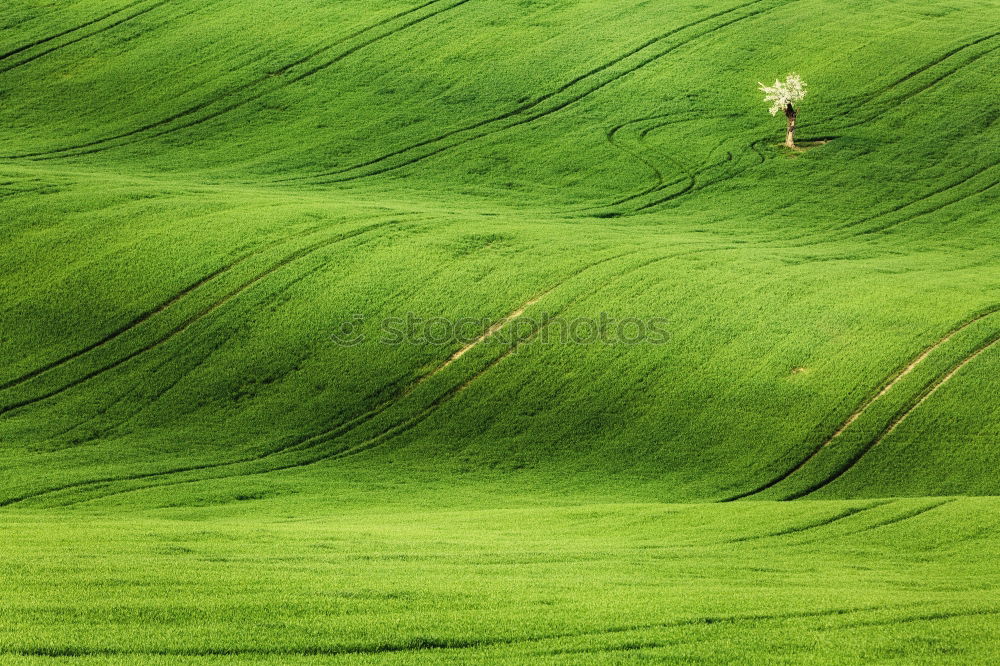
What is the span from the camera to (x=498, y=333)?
30.5 meters

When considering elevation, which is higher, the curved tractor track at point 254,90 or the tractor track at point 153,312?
the curved tractor track at point 254,90

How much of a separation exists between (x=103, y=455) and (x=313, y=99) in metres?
29.2

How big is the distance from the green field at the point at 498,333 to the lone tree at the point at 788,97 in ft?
4.48

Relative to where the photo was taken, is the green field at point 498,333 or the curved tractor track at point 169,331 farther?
the curved tractor track at point 169,331

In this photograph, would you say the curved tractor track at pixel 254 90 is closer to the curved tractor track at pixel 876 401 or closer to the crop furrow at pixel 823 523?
the curved tractor track at pixel 876 401

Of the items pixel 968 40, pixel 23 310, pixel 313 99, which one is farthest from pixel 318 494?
pixel 968 40

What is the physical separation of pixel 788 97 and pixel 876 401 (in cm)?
2367

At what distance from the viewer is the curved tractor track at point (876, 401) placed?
2466cm

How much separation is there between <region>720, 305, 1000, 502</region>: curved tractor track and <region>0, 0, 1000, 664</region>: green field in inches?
4.7

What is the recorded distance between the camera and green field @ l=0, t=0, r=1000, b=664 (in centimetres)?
1348

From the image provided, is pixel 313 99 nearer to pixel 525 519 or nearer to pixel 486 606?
pixel 525 519

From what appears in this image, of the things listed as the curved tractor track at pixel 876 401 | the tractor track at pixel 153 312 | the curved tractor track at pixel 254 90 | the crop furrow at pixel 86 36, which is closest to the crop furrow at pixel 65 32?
the crop furrow at pixel 86 36

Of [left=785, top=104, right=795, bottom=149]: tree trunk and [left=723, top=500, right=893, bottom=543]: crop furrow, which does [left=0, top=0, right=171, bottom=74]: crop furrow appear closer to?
[left=785, top=104, right=795, bottom=149]: tree trunk

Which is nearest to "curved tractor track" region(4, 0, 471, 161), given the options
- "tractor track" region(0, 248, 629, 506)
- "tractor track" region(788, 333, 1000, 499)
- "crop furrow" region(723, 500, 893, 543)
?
"tractor track" region(0, 248, 629, 506)
